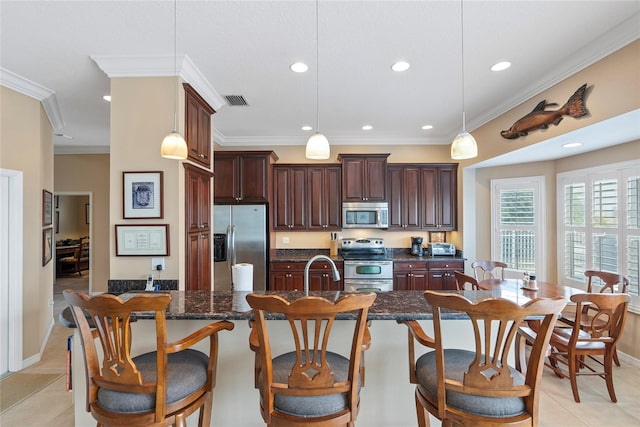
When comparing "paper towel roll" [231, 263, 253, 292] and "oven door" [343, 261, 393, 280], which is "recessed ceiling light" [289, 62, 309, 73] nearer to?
"paper towel roll" [231, 263, 253, 292]

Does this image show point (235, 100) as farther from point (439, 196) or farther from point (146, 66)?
Result: point (439, 196)

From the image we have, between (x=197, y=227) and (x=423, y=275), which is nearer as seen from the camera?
(x=197, y=227)

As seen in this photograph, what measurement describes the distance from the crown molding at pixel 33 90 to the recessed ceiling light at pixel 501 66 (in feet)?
14.5

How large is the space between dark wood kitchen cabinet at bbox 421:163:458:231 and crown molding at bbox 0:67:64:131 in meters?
5.03

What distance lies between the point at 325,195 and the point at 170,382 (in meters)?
3.88

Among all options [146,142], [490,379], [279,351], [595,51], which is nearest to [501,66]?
[595,51]

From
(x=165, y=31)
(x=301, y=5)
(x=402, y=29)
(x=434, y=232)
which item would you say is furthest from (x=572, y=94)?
(x=165, y=31)

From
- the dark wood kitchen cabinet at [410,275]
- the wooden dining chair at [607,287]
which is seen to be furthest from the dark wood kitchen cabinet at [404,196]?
the wooden dining chair at [607,287]

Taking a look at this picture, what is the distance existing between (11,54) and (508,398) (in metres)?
4.10

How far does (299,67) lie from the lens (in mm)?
2688

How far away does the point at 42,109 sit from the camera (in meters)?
3.29

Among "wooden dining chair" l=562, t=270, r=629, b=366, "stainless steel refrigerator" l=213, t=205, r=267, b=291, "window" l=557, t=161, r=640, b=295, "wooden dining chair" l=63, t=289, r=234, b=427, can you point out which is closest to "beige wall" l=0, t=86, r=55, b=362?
"stainless steel refrigerator" l=213, t=205, r=267, b=291

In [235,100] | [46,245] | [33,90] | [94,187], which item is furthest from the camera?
[94,187]

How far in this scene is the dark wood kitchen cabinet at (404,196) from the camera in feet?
16.5
